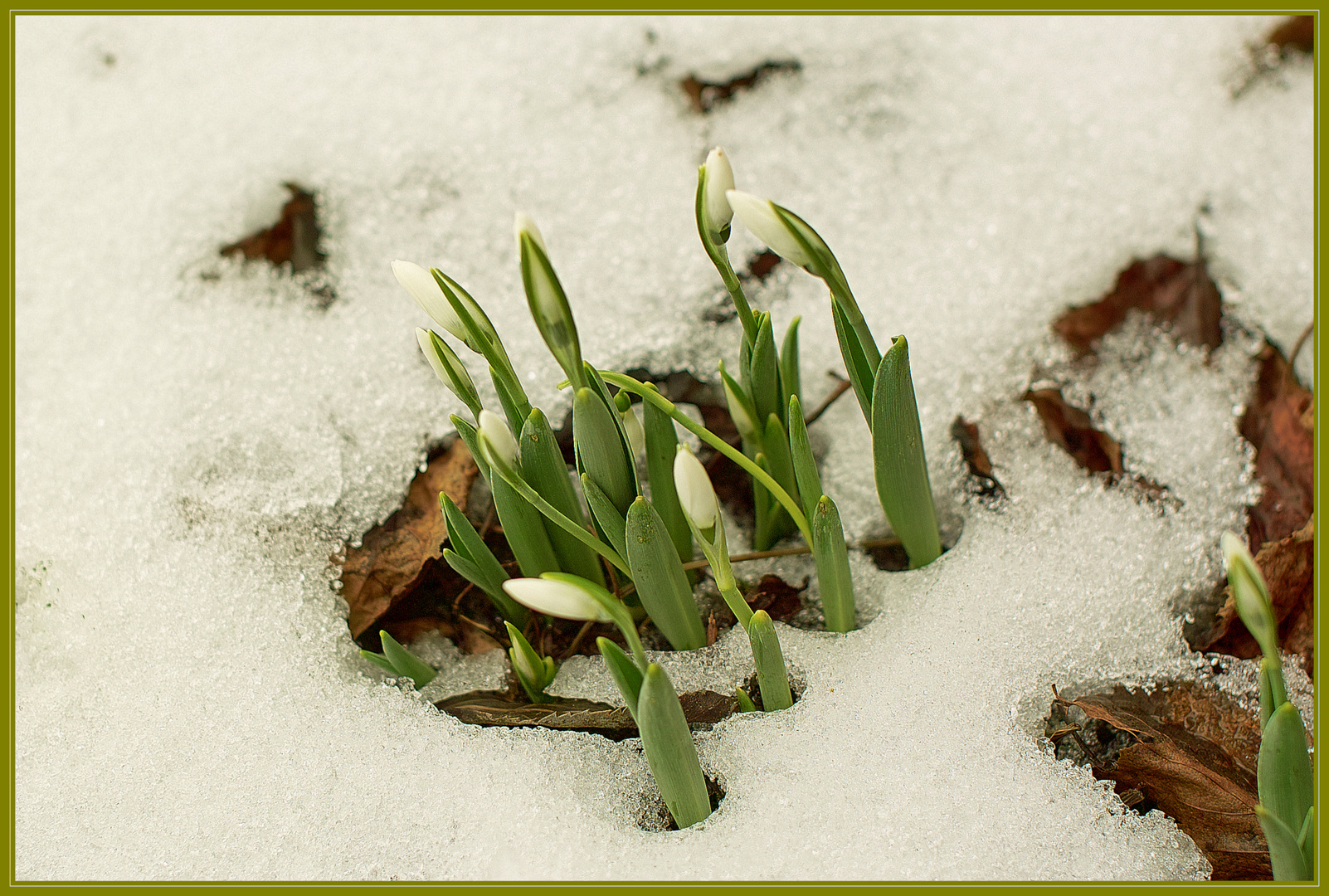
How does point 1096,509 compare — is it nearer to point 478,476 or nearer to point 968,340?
point 968,340

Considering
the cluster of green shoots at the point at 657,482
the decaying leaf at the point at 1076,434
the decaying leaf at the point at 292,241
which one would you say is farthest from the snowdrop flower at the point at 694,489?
the decaying leaf at the point at 292,241

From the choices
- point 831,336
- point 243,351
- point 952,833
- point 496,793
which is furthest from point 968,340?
point 243,351

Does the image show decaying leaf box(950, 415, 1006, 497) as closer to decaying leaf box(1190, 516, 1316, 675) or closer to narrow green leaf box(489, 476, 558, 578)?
decaying leaf box(1190, 516, 1316, 675)

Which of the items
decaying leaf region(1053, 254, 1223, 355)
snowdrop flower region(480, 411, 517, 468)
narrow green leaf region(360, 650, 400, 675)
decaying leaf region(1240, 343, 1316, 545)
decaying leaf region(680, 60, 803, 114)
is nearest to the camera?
snowdrop flower region(480, 411, 517, 468)

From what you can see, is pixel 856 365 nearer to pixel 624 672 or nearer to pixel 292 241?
pixel 624 672

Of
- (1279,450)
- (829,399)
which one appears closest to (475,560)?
(829,399)

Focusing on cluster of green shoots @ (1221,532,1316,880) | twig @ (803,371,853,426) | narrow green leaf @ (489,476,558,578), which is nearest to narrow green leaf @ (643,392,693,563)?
narrow green leaf @ (489,476,558,578)
